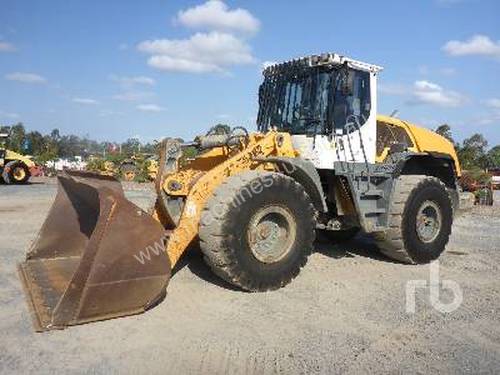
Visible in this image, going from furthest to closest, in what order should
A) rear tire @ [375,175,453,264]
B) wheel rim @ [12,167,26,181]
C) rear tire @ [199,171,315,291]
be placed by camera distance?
wheel rim @ [12,167,26,181] → rear tire @ [375,175,453,264] → rear tire @ [199,171,315,291]

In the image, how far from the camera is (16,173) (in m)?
22.7

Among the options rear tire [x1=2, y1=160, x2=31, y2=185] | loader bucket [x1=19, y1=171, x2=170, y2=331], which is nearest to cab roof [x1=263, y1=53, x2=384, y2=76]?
loader bucket [x1=19, y1=171, x2=170, y2=331]

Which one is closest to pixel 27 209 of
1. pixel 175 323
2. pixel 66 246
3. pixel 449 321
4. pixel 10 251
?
pixel 10 251

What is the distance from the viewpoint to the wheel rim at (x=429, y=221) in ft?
26.3

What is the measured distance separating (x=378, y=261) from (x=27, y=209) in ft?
28.5

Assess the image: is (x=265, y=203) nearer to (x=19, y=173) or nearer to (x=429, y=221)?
(x=429, y=221)

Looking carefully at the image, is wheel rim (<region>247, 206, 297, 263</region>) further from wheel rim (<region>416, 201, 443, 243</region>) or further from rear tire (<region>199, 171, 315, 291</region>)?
wheel rim (<region>416, 201, 443, 243</region>)

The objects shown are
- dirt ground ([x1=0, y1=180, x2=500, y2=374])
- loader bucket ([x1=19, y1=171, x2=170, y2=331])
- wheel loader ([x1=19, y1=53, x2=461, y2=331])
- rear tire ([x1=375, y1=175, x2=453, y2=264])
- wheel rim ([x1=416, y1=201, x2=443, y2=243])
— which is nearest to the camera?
dirt ground ([x1=0, y1=180, x2=500, y2=374])

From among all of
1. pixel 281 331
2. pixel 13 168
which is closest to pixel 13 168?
pixel 13 168

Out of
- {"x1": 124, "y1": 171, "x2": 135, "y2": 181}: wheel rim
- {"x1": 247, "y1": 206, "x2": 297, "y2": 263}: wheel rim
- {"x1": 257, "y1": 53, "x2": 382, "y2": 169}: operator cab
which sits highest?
{"x1": 257, "y1": 53, "x2": 382, "y2": 169}: operator cab

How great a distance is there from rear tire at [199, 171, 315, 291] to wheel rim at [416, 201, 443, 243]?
7.69 feet

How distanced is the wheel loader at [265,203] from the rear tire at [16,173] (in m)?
17.2

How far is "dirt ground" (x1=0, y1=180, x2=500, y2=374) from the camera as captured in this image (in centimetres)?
422

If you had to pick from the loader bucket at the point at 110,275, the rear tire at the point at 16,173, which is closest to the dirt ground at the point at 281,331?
the loader bucket at the point at 110,275
